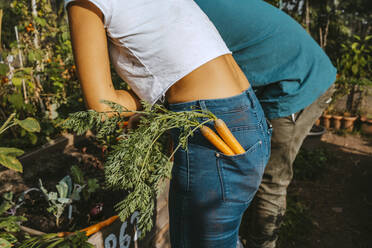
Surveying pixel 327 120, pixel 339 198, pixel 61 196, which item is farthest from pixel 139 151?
pixel 327 120

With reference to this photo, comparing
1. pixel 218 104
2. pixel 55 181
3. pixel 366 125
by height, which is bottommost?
pixel 366 125

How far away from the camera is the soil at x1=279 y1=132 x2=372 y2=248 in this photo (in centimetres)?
248

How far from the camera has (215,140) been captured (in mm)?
947

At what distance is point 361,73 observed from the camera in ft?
17.5

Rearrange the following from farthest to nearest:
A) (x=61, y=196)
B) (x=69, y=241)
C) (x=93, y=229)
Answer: (x=61, y=196) → (x=93, y=229) → (x=69, y=241)

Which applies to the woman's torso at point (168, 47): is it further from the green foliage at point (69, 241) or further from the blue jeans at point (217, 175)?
the green foliage at point (69, 241)

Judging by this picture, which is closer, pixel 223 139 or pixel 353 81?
pixel 223 139

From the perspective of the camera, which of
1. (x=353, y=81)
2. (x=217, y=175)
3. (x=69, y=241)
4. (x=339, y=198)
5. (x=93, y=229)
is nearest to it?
(x=217, y=175)

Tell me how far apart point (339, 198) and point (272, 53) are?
2.33m

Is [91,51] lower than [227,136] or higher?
higher

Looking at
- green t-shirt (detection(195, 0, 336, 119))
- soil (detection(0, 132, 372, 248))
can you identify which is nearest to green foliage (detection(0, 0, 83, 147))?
soil (detection(0, 132, 372, 248))

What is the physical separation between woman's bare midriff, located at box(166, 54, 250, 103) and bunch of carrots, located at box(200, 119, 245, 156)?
0.11m

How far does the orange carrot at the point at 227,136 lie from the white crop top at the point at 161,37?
192mm

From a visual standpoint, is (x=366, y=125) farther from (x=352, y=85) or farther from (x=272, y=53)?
(x=272, y=53)
